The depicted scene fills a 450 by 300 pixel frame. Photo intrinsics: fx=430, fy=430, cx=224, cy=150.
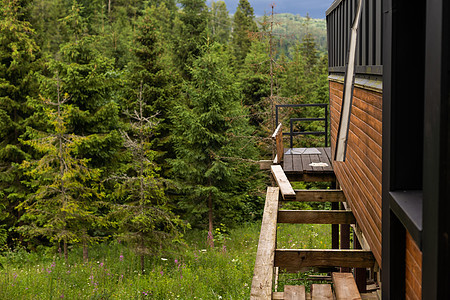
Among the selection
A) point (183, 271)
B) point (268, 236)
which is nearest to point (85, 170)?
point (183, 271)

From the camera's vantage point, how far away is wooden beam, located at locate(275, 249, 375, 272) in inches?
201

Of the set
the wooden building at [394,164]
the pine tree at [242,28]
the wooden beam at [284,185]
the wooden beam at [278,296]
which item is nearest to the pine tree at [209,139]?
the wooden beam at [284,185]

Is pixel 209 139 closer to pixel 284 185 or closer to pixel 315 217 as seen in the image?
pixel 284 185

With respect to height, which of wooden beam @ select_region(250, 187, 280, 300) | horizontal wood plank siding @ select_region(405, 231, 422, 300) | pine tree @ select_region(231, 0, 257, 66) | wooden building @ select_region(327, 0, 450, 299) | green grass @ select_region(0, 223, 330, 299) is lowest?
green grass @ select_region(0, 223, 330, 299)

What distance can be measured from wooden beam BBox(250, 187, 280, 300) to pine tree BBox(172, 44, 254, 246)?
529 inches

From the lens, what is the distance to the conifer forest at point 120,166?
13.0 meters

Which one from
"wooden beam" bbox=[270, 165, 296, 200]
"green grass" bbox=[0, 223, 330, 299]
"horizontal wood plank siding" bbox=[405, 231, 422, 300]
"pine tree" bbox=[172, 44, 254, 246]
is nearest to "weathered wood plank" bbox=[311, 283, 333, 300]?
"horizontal wood plank siding" bbox=[405, 231, 422, 300]

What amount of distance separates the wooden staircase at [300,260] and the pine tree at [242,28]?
38666 millimetres

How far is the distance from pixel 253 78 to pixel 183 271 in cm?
1891

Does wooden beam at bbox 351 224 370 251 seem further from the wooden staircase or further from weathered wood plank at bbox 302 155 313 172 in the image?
weathered wood plank at bbox 302 155 313 172

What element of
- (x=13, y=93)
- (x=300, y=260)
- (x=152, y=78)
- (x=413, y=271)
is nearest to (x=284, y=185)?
(x=300, y=260)

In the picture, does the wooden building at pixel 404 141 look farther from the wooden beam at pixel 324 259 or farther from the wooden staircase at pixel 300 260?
the wooden staircase at pixel 300 260

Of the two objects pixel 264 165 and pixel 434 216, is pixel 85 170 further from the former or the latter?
pixel 434 216

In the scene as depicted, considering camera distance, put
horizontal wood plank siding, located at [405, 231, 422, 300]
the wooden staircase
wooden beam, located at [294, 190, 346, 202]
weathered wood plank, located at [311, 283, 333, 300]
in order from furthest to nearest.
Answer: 1. wooden beam, located at [294, 190, 346, 202]
2. weathered wood plank, located at [311, 283, 333, 300]
3. the wooden staircase
4. horizontal wood plank siding, located at [405, 231, 422, 300]
